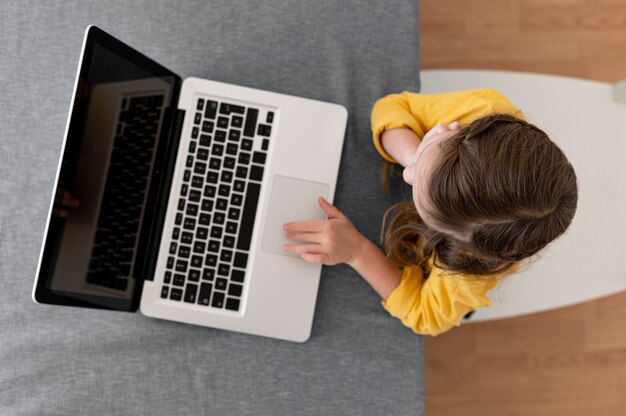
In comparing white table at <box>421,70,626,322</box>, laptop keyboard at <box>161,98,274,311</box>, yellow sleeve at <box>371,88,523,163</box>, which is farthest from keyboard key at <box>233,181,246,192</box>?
white table at <box>421,70,626,322</box>

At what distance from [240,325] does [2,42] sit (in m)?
0.61

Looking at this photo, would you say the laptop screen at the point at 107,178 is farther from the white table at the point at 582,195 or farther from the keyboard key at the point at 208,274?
the white table at the point at 582,195

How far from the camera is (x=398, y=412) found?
0.86m

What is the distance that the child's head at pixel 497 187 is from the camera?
2.04 feet

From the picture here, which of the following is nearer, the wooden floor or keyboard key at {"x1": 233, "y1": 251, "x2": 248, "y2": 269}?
keyboard key at {"x1": 233, "y1": 251, "x2": 248, "y2": 269}

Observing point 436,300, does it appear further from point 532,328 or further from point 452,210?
point 532,328

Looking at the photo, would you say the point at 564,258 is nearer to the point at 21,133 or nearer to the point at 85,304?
the point at 85,304

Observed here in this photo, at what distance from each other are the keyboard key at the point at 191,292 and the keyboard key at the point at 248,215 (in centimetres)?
9

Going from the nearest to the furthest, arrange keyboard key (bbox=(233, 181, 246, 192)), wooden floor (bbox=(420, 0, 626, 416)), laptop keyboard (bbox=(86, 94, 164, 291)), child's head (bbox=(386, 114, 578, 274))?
1. child's head (bbox=(386, 114, 578, 274))
2. laptop keyboard (bbox=(86, 94, 164, 291))
3. keyboard key (bbox=(233, 181, 246, 192))
4. wooden floor (bbox=(420, 0, 626, 416))

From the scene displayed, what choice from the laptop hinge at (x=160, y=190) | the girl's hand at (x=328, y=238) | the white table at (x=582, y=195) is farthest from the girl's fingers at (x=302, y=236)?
the white table at (x=582, y=195)

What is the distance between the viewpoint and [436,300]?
0.84 m

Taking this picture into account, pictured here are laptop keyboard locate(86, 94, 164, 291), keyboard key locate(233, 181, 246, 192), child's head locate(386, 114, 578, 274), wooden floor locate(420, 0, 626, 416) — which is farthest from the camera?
wooden floor locate(420, 0, 626, 416)

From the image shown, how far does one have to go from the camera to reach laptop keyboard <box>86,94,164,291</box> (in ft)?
2.56

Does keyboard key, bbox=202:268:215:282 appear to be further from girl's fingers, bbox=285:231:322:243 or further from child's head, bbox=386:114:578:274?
child's head, bbox=386:114:578:274
